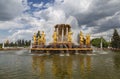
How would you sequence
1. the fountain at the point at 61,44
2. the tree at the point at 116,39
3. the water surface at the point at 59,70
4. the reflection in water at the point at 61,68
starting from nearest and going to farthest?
1. the water surface at the point at 59,70
2. the reflection in water at the point at 61,68
3. the fountain at the point at 61,44
4. the tree at the point at 116,39

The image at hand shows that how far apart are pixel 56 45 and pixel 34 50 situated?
7160 millimetres

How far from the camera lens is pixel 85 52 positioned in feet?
192

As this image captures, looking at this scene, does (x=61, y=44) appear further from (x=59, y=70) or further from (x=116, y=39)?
(x=116, y=39)

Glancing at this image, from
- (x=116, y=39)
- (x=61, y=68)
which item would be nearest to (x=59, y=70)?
(x=61, y=68)

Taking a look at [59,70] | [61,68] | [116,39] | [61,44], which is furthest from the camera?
[116,39]

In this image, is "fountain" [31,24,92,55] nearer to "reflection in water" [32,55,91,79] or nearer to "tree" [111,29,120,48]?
"reflection in water" [32,55,91,79]

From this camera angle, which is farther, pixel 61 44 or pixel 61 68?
pixel 61 44

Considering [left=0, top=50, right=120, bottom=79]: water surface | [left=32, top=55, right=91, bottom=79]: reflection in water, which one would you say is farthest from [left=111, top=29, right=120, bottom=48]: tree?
[left=32, top=55, right=91, bottom=79]: reflection in water

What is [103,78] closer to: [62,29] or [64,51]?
[64,51]

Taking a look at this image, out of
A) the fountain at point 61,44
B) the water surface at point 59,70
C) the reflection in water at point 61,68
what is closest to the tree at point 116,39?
the fountain at point 61,44

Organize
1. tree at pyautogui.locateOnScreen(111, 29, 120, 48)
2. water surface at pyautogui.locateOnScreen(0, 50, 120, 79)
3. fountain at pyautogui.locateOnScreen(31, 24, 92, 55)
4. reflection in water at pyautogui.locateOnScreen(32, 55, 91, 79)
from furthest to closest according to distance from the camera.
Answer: tree at pyautogui.locateOnScreen(111, 29, 120, 48)
fountain at pyautogui.locateOnScreen(31, 24, 92, 55)
reflection in water at pyautogui.locateOnScreen(32, 55, 91, 79)
water surface at pyautogui.locateOnScreen(0, 50, 120, 79)

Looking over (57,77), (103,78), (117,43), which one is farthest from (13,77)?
(117,43)

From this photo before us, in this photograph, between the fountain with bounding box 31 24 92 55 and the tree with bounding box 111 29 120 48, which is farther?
the tree with bounding box 111 29 120 48

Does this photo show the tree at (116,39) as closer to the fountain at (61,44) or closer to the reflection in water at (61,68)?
the fountain at (61,44)
